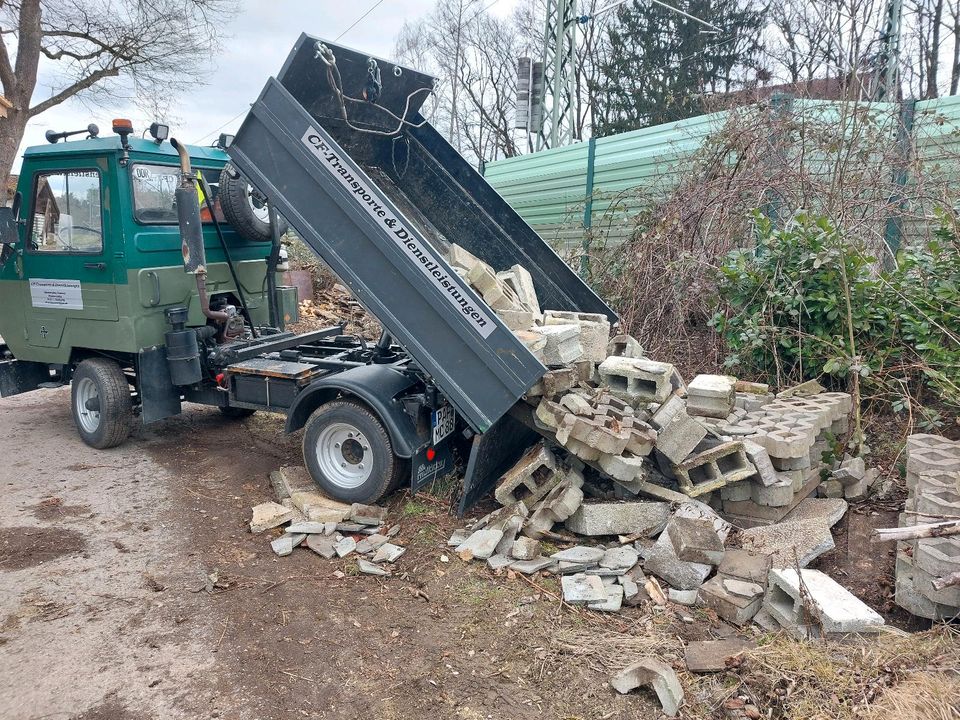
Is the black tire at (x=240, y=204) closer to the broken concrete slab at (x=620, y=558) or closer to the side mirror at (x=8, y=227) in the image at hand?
the side mirror at (x=8, y=227)

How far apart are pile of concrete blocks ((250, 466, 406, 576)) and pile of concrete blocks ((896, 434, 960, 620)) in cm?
271

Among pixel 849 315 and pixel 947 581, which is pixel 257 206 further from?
pixel 947 581

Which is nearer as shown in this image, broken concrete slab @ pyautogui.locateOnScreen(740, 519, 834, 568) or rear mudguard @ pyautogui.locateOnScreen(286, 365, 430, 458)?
broken concrete slab @ pyautogui.locateOnScreen(740, 519, 834, 568)

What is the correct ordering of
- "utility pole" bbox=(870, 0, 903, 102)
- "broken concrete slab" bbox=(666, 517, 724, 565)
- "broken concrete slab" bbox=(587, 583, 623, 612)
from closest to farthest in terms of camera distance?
"broken concrete slab" bbox=(587, 583, 623, 612), "broken concrete slab" bbox=(666, 517, 724, 565), "utility pole" bbox=(870, 0, 903, 102)

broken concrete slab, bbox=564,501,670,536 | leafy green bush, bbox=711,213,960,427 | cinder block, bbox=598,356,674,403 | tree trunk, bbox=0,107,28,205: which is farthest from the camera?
tree trunk, bbox=0,107,28,205

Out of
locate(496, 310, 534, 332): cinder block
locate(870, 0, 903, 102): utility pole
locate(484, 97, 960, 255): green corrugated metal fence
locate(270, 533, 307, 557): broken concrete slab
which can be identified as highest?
locate(870, 0, 903, 102): utility pole

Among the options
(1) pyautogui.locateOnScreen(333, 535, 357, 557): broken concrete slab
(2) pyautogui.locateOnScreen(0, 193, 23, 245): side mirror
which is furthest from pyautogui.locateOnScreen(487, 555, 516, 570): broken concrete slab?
(2) pyautogui.locateOnScreen(0, 193, 23, 245): side mirror

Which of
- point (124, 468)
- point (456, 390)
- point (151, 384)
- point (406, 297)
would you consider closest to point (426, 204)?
point (406, 297)

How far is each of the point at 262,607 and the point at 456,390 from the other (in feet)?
5.29

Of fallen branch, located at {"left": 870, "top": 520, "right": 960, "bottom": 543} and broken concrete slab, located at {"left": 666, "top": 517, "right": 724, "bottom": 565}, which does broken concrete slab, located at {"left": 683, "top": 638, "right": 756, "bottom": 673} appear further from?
fallen branch, located at {"left": 870, "top": 520, "right": 960, "bottom": 543}

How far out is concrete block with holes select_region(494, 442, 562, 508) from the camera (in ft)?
13.9

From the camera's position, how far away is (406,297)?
4.22 metres

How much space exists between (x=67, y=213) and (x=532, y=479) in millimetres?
4627

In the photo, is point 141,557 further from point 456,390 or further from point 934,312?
point 934,312
